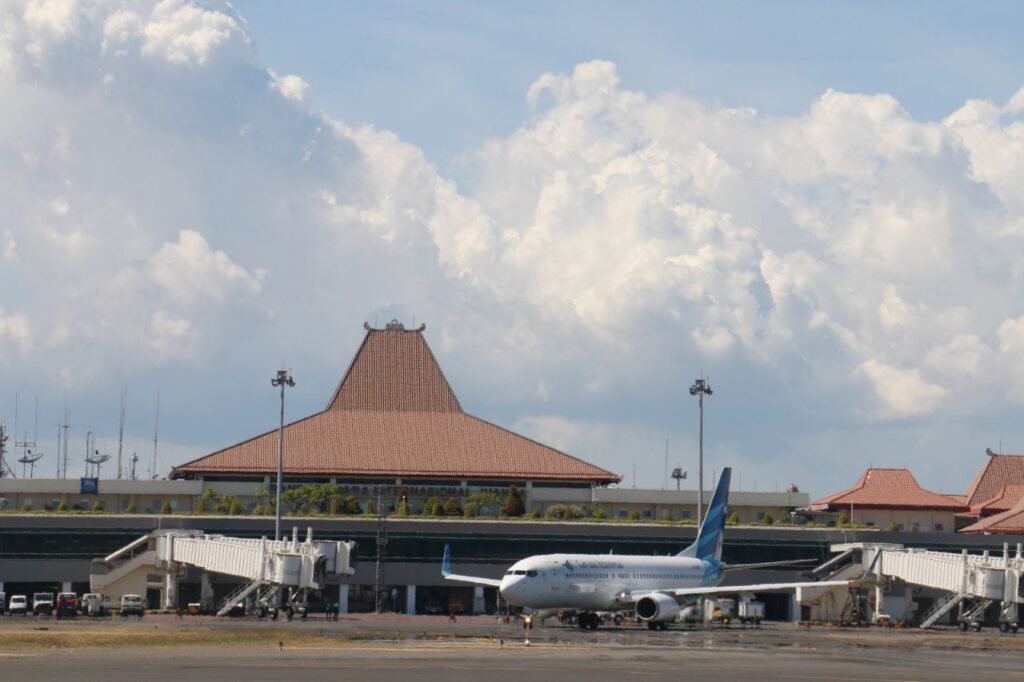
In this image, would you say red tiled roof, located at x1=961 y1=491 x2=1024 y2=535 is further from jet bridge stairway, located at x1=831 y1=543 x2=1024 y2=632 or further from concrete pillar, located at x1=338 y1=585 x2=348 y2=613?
concrete pillar, located at x1=338 y1=585 x2=348 y2=613

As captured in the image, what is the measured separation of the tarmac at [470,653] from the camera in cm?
4872

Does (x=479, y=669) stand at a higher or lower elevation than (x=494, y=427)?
lower

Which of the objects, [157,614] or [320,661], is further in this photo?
[157,614]

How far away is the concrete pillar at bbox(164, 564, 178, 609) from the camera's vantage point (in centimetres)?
10900

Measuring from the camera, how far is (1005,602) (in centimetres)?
9681

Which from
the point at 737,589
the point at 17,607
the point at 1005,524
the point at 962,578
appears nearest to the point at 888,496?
the point at 1005,524

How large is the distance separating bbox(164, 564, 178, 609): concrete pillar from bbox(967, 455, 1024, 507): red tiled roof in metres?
103

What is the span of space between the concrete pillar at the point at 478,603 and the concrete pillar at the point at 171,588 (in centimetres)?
2350

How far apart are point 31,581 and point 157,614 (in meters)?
A: 23.4

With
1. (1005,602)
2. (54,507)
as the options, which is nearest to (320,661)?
(1005,602)

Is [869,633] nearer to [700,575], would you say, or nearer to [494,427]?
[700,575]

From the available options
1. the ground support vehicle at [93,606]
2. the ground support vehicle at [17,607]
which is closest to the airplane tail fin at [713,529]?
the ground support vehicle at [93,606]

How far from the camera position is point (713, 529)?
10188cm

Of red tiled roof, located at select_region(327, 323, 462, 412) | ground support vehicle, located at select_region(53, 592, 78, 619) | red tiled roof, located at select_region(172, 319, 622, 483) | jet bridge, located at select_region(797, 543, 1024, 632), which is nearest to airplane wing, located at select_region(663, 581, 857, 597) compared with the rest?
jet bridge, located at select_region(797, 543, 1024, 632)
